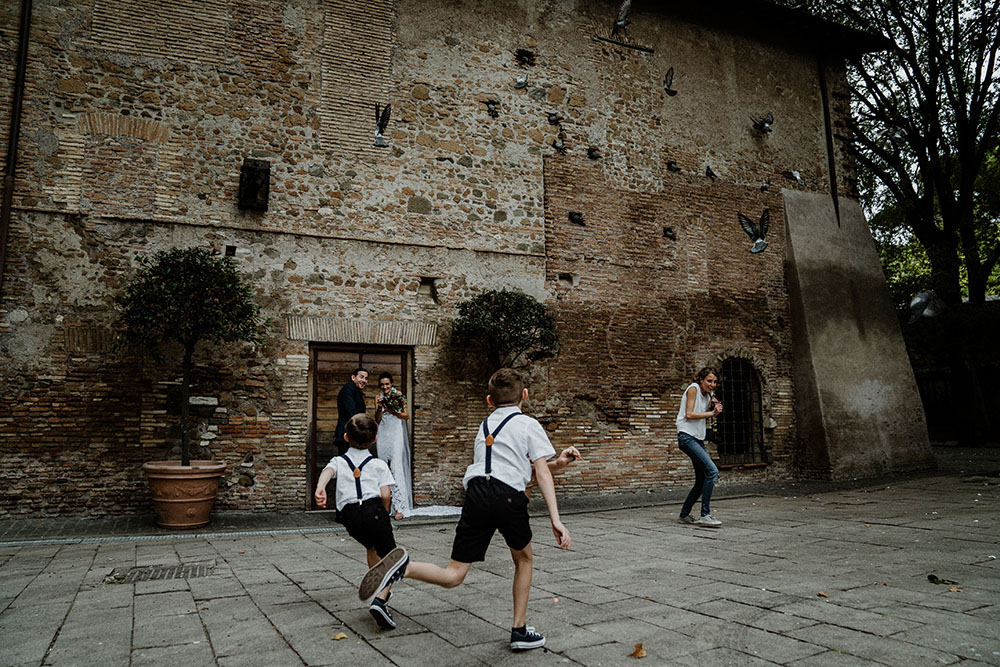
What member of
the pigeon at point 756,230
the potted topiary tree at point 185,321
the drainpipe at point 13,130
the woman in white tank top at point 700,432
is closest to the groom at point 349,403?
the potted topiary tree at point 185,321

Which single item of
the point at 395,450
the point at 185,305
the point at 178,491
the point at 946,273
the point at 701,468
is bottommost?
the point at 178,491

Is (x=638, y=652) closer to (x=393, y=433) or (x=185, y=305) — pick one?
(x=393, y=433)

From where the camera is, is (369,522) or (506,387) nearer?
(506,387)

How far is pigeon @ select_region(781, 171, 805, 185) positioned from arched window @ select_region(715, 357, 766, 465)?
148 inches

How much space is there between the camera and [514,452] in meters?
3.32

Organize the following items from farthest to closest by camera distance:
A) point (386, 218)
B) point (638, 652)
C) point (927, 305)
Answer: point (927, 305) < point (386, 218) < point (638, 652)

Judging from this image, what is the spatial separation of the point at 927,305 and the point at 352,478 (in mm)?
14245

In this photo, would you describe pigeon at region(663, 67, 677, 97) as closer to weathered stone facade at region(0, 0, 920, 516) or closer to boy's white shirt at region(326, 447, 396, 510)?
weathered stone facade at region(0, 0, 920, 516)

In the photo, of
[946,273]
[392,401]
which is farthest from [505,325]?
[946,273]

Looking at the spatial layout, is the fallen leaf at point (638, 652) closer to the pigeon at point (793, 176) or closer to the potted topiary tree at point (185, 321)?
the potted topiary tree at point (185, 321)

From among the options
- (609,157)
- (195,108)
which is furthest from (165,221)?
(609,157)

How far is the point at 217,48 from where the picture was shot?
29.5ft

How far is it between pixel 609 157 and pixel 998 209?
34.9ft

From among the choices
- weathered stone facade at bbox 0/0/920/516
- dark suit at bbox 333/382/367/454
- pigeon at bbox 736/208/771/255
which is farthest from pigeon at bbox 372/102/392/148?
pigeon at bbox 736/208/771/255
